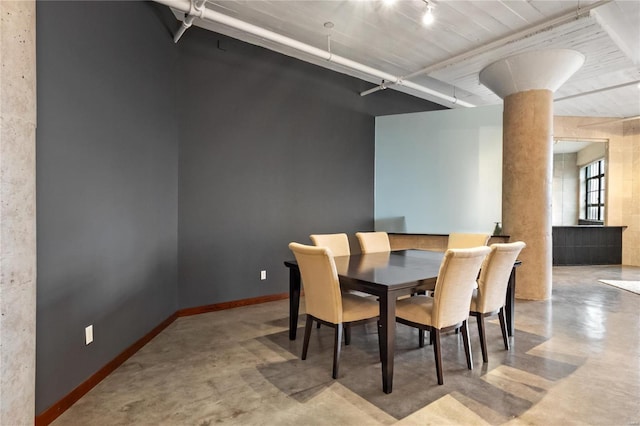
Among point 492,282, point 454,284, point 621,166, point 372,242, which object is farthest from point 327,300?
point 621,166

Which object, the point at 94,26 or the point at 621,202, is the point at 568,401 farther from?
the point at 621,202

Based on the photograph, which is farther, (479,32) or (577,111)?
(577,111)

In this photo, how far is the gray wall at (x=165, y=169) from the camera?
83.7 inches

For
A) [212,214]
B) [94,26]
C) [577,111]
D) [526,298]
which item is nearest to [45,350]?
[94,26]

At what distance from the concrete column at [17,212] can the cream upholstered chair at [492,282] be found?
291 cm

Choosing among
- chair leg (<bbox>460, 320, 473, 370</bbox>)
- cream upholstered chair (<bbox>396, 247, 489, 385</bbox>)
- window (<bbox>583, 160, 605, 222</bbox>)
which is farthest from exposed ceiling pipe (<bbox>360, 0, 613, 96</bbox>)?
window (<bbox>583, 160, 605, 222</bbox>)

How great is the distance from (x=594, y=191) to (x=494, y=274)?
8.25 meters

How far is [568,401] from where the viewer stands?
7.32 ft

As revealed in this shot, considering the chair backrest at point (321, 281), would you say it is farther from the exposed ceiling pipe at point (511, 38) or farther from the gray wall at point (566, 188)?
the gray wall at point (566, 188)

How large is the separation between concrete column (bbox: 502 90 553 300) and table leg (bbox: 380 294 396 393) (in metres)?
3.28

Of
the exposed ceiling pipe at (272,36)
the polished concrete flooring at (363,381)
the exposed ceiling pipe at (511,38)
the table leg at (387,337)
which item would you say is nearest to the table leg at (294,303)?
the polished concrete flooring at (363,381)

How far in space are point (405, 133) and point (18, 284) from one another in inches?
208

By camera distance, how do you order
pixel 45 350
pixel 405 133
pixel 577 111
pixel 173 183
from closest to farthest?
pixel 45 350, pixel 173 183, pixel 405 133, pixel 577 111

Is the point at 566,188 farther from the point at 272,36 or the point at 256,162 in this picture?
the point at 272,36
